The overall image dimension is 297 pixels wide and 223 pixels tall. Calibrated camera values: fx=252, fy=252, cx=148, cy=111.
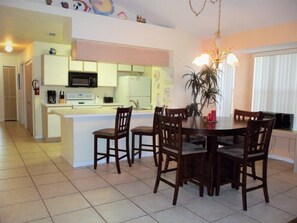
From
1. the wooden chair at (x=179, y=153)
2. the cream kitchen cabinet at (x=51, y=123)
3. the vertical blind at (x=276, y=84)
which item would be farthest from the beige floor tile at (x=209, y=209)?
the cream kitchen cabinet at (x=51, y=123)

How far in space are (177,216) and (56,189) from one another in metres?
1.56

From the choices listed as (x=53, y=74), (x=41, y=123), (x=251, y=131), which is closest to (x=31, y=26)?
(x=53, y=74)

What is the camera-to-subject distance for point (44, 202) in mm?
2773

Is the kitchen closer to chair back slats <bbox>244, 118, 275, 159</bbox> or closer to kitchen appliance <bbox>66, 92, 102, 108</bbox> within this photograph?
kitchen appliance <bbox>66, 92, 102, 108</bbox>

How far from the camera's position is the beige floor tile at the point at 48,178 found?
3.35 metres

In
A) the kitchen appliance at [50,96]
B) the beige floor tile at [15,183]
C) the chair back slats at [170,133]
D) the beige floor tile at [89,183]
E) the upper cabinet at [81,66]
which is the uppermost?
the upper cabinet at [81,66]

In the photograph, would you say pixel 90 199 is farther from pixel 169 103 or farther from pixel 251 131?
pixel 169 103

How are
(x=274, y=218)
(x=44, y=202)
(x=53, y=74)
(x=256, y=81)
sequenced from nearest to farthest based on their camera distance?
(x=274, y=218), (x=44, y=202), (x=256, y=81), (x=53, y=74)

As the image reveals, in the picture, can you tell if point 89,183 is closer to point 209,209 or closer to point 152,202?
point 152,202

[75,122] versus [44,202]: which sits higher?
[75,122]

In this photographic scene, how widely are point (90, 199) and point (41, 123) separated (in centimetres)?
399

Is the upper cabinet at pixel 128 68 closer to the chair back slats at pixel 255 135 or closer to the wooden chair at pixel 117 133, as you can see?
the wooden chair at pixel 117 133

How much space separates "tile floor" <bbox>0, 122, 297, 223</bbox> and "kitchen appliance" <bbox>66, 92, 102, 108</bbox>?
2.37 metres

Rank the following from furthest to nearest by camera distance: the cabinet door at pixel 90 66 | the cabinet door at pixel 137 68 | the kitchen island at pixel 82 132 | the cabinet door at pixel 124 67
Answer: the cabinet door at pixel 137 68
the cabinet door at pixel 124 67
the cabinet door at pixel 90 66
the kitchen island at pixel 82 132
